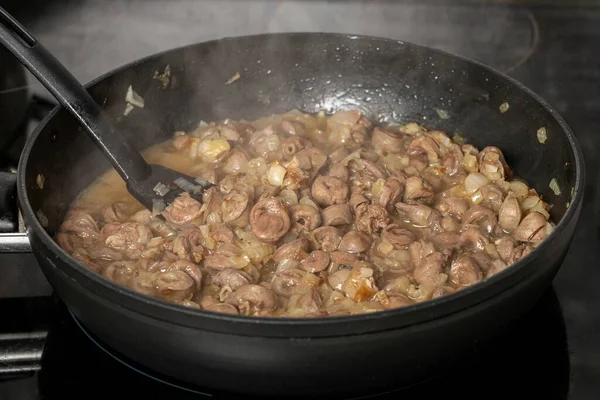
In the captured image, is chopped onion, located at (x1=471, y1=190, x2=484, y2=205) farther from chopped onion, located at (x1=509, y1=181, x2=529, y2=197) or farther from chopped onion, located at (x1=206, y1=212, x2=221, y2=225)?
chopped onion, located at (x1=206, y1=212, x2=221, y2=225)

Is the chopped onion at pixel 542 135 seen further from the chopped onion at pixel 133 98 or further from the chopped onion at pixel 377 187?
the chopped onion at pixel 133 98

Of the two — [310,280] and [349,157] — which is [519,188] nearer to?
[349,157]

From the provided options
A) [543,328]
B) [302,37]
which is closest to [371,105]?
[302,37]

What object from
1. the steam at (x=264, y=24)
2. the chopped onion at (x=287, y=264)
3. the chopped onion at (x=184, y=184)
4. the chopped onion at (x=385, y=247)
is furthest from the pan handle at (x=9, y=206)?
the steam at (x=264, y=24)

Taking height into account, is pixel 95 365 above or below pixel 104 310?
below

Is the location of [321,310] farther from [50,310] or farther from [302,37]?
[302,37]

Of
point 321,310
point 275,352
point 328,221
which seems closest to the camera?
point 275,352

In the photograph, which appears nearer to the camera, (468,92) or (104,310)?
(104,310)
